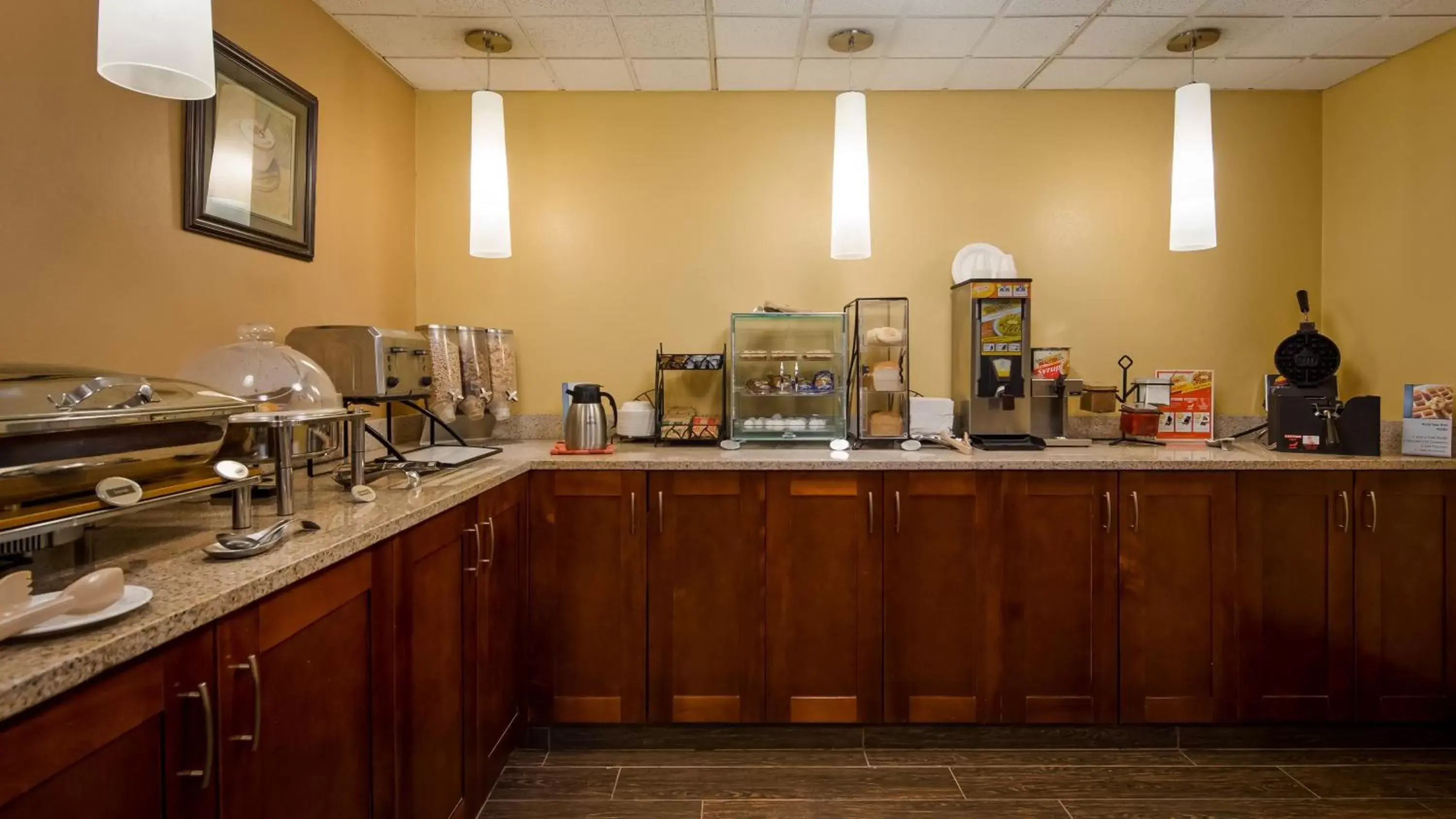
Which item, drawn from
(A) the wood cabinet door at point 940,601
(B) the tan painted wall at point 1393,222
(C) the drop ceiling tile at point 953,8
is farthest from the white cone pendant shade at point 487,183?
(B) the tan painted wall at point 1393,222

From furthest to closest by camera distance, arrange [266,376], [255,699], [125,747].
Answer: [266,376]
[255,699]
[125,747]

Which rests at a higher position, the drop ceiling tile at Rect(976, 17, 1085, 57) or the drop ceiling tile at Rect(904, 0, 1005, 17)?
the drop ceiling tile at Rect(976, 17, 1085, 57)

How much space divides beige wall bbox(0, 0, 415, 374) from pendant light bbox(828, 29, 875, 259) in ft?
6.14

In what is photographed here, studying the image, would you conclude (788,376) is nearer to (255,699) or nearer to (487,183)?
(487,183)

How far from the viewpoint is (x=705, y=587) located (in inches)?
96.3

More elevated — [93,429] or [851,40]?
[851,40]

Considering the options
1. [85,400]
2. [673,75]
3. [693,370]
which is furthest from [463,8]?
[85,400]

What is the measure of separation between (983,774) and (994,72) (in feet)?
9.18

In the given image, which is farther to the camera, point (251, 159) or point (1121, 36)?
point (1121, 36)

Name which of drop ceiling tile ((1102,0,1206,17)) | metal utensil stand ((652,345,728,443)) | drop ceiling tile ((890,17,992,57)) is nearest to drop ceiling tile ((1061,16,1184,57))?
drop ceiling tile ((1102,0,1206,17))

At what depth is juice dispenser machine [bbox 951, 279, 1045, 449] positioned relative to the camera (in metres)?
2.82

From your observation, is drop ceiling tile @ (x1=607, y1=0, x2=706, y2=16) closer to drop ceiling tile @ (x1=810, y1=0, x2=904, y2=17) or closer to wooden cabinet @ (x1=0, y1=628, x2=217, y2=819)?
drop ceiling tile @ (x1=810, y1=0, x2=904, y2=17)

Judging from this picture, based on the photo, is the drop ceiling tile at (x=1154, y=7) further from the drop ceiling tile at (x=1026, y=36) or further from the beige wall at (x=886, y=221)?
the beige wall at (x=886, y=221)

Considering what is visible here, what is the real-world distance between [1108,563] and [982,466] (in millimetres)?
567
